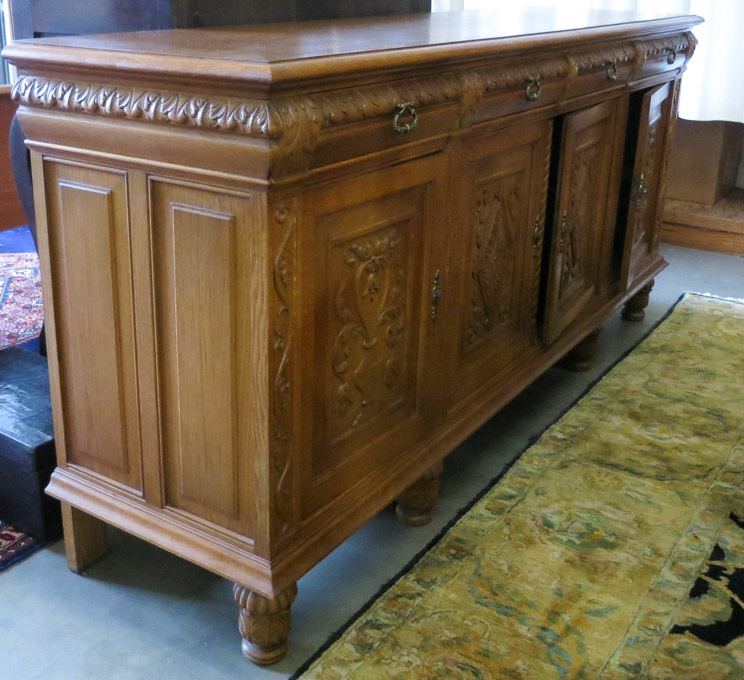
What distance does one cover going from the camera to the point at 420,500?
5.90ft

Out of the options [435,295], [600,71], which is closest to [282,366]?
[435,295]

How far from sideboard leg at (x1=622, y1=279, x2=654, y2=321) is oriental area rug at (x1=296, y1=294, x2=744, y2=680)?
0.64 m

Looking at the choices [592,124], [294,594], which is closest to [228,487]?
[294,594]

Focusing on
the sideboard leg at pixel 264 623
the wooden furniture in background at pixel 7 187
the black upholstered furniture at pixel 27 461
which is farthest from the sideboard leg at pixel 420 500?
the wooden furniture in background at pixel 7 187

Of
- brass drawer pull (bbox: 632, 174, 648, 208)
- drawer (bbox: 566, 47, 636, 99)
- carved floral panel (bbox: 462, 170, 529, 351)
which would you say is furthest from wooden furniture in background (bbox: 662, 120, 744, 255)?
carved floral panel (bbox: 462, 170, 529, 351)

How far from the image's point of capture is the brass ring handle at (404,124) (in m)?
1.36

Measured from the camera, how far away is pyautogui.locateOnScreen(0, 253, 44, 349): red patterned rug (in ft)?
9.09

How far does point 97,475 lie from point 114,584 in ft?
0.71

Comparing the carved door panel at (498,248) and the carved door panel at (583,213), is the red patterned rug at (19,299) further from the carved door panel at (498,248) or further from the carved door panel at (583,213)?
the carved door panel at (583,213)

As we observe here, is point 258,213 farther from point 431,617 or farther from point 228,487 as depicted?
point 431,617

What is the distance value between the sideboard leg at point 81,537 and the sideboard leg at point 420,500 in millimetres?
580

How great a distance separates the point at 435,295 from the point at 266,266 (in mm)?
525

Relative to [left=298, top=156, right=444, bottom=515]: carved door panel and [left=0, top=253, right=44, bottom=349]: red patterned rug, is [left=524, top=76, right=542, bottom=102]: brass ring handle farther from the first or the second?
[left=0, top=253, right=44, bottom=349]: red patterned rug

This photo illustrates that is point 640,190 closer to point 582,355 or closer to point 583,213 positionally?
point 583,213
